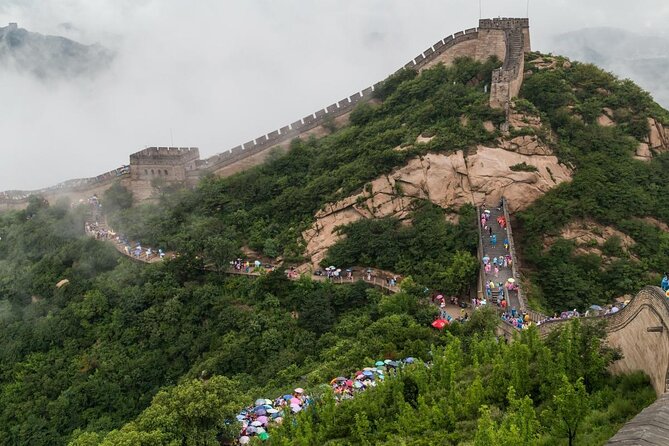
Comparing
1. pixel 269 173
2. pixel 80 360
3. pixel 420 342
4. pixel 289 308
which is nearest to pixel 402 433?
pixel 420 342

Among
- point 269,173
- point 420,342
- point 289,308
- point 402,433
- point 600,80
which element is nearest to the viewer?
point 402,433

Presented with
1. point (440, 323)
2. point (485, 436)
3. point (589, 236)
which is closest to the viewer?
point (485, 436)

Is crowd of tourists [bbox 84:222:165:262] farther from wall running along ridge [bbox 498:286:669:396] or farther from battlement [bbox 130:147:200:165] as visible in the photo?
wall running along ridge [bbox 498:286:669:396]

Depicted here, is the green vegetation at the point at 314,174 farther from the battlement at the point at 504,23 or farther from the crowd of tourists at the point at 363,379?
the crowd of tourists at the point at 363,379

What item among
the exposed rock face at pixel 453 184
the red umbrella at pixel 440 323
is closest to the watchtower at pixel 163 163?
the exposed rock face at pixel 453 184

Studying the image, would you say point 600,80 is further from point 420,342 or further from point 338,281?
point 420,342

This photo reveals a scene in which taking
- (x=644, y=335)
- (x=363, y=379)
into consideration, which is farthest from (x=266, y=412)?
(x=644, y=335)

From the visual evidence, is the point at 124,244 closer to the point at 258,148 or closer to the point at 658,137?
the point at 258,148
